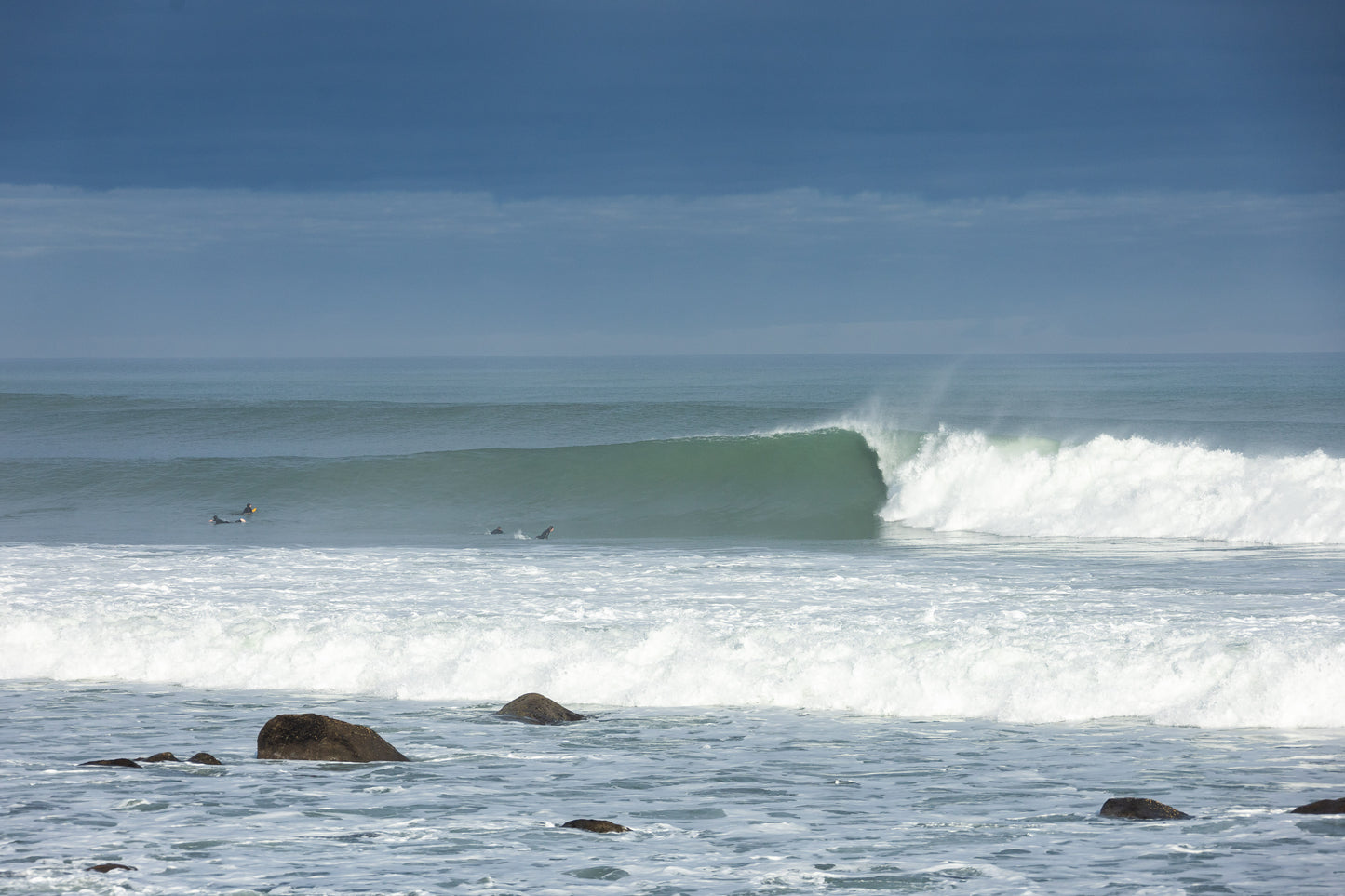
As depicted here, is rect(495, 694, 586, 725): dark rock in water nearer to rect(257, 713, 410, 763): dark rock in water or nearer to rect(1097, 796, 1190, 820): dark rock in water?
rect(257, 713, 410, 763): dark rock in water

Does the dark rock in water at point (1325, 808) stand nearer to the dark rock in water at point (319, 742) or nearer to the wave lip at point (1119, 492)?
the dark rock in water at point (319, 742)

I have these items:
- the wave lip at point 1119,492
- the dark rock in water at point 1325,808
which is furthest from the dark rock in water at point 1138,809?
the wave lip at point 1119,492

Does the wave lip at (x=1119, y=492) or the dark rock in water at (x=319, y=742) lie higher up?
the wave lip at (x=1119, y=492)

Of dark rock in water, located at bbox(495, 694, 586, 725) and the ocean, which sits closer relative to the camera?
the ocean

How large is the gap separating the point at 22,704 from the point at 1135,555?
13.7 m

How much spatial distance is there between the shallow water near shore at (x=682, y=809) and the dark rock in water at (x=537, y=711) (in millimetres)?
189

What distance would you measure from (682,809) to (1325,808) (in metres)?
3.37

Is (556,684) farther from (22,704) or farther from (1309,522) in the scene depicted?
(1309,522)

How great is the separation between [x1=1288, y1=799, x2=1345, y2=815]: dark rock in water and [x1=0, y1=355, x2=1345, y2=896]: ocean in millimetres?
151

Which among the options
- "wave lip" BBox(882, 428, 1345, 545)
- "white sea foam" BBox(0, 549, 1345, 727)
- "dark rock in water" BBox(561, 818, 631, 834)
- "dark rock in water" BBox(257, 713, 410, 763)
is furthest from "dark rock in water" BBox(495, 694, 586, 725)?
"wave lip" BBox(882, 428, 1345, 545)

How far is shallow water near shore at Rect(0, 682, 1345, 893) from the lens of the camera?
18.2 feet

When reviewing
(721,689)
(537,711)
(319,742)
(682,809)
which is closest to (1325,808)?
(682,809)

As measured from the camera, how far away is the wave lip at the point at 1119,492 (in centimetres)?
1925

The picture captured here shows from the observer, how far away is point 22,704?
9.65 meters
